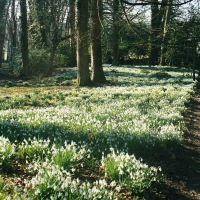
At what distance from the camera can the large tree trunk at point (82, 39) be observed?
21.2 meters

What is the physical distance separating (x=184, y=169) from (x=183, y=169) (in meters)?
0.02

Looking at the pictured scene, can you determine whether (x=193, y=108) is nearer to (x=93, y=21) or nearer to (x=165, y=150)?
(x=165, y=150)

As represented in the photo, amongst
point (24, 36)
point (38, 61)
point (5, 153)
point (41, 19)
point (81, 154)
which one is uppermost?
point (41, 19)

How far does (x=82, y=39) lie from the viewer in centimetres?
2162

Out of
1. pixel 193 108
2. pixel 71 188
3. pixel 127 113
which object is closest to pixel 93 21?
pixel 193 108

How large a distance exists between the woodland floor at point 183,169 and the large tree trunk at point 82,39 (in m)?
12.4

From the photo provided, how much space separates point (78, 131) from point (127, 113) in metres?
3.86

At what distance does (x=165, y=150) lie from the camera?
8383 mm

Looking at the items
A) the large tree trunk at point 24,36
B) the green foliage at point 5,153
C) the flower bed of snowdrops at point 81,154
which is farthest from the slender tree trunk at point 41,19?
the green foliage at point 5,153

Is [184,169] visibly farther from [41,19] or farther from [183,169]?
[41,19]

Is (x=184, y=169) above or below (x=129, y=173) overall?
below

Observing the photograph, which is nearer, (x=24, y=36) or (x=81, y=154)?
(x=81, y=154)

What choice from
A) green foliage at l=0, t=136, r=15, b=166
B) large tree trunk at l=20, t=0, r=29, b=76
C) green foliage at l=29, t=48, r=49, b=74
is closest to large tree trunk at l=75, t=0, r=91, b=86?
large tree trunk at l=20, t=0, r=29, b=76

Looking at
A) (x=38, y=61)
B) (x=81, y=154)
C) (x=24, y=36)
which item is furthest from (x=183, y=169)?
(x=38, y=61)
